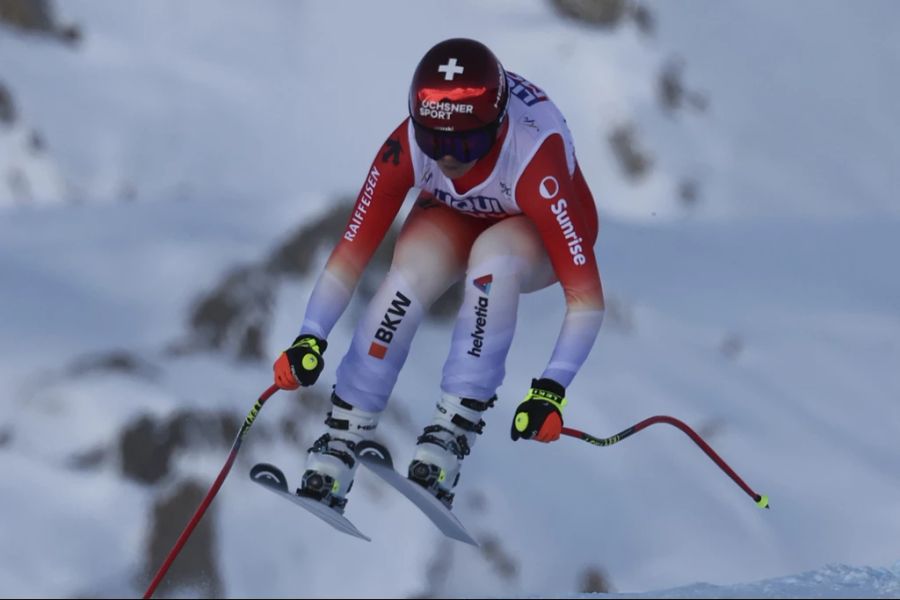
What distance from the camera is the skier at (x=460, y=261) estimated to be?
675 centimetres

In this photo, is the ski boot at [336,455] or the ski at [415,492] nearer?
the ski at [415,492]

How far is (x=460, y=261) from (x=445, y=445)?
89 centimetres

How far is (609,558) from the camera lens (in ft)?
34.6

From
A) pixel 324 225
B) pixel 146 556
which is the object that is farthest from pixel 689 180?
pixel 146 556

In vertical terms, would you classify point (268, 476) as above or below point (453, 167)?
below

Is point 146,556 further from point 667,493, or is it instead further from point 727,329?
point 727,329

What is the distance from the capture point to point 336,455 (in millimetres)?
7180

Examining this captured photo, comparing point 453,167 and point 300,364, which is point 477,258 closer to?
point 453,167

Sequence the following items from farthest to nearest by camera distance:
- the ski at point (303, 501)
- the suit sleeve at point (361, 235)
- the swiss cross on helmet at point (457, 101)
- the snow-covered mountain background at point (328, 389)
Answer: the snow-covered mountain background at point (328, 389), the suit sleeve at point (361, 235), the ski at point (303, 501), the swiss cross on helmet at point (457, 101)

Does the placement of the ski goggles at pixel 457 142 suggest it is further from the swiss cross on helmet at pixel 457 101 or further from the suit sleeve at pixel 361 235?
the suit sleeve at pixel 361 235

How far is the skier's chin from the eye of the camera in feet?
22.3

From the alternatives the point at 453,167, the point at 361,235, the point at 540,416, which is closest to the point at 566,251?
the point at 453,167

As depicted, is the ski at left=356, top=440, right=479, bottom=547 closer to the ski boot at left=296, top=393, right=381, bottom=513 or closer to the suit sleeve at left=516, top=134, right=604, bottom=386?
the ski boot at left=296, top=393, right=381, bottom=513

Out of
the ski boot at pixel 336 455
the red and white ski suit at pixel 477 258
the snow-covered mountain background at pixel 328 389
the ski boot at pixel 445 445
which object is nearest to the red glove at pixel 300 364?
the red and white ski suit at pixel 477 258
